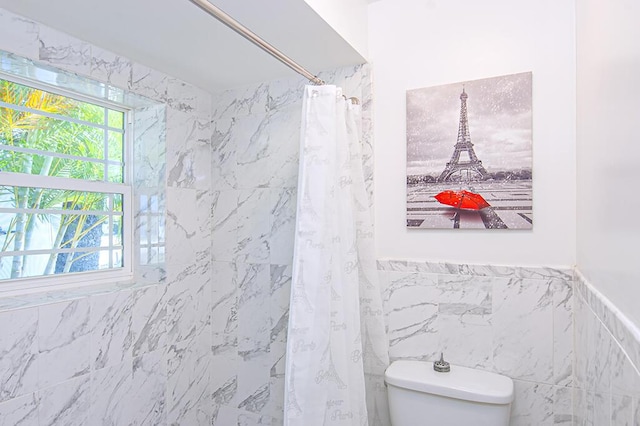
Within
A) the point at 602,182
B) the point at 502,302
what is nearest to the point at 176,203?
the point at 502,302

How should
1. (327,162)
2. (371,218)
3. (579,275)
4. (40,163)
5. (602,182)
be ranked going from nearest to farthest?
1. (602,182)
2. (579,275)
3. (327,162)
4. (40,163)
5. (371,218)

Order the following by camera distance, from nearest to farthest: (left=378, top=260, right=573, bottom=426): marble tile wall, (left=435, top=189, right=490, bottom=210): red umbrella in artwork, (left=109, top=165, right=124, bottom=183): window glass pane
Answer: (left=378, top=260, right=573, bottom=426): marble tile wall → (left=435, top=189, right=490, bottom=210): red umbrella in artwork → (left=109, top=165, right=124, bottom=183): window glass pane

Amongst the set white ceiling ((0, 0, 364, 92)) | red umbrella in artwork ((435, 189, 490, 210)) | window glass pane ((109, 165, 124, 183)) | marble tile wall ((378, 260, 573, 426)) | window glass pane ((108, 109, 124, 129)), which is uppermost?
white ceiling ((0, 0, 364, 92))

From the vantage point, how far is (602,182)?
99 centimetres

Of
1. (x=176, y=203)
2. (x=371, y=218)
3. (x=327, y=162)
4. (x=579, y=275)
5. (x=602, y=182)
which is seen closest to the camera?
(x=602, y=182)

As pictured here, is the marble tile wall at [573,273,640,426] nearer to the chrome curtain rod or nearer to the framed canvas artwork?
the framed canvas artwork

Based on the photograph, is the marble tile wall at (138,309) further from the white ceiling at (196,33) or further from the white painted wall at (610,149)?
the white painted wall at (610,149)

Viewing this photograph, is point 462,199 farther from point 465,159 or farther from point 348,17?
point 348,17

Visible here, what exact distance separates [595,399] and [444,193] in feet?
2.90

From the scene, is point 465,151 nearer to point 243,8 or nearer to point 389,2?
point 389,2

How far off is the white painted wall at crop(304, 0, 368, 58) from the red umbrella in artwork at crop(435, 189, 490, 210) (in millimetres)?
728

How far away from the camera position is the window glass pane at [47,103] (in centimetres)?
151

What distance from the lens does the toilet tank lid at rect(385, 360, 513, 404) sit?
1.38 m

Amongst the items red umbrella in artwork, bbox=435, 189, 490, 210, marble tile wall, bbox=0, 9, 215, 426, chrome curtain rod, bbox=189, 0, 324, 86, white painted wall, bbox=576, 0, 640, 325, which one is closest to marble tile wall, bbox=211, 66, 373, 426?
marble tile wall, bbox=0, 9, 215, 426
